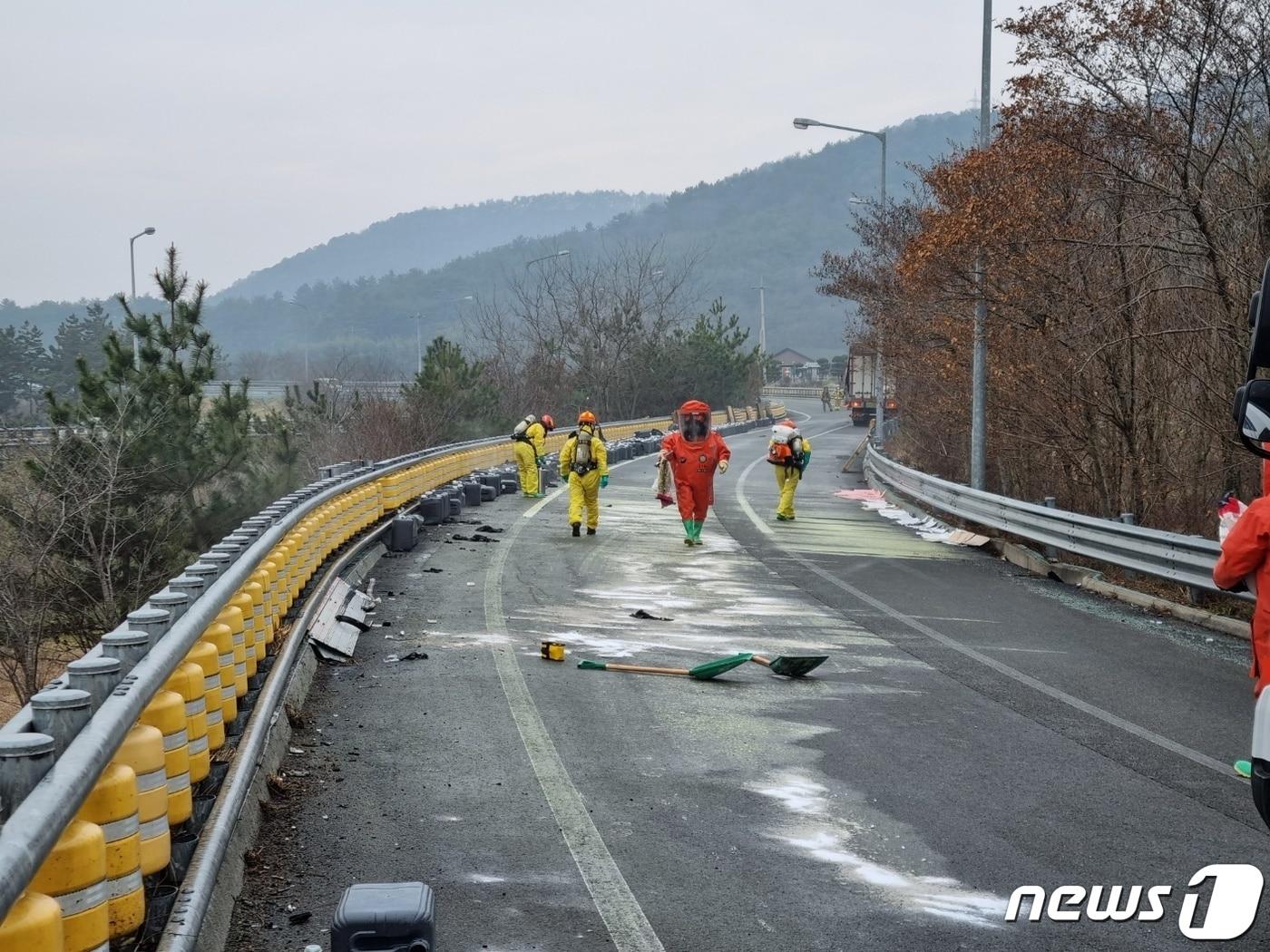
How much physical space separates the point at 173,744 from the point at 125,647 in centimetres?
48

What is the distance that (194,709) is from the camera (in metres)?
5.85

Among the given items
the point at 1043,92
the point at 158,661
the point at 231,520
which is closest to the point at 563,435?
the point at 231,520

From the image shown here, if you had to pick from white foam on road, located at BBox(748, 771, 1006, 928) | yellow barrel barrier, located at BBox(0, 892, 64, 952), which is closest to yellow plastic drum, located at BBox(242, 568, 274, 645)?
white foam on road, located at BBox(748, 771, 1006, 928)

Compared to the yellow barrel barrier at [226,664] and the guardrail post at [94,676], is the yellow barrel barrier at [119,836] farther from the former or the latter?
the yellow barrel barrier at [226,664]

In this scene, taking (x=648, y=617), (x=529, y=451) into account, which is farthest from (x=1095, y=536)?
(x=529, y=451)

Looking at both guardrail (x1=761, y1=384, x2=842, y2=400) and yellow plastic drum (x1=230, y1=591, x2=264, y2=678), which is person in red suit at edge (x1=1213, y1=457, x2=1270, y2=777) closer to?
yellow plastic drum (x1=230, y1=591, x2=264, y2=678)

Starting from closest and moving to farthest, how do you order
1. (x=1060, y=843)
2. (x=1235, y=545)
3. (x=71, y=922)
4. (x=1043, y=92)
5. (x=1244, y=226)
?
(x=71, y=922) < (x=1235, y=545) < (x=1060, y=843) < (x=1244, y=226) < (x=1043, y=92)

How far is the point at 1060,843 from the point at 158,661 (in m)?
3.77

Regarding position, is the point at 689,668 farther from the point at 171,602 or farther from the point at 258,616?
the point at 171,602

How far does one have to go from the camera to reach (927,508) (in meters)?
25.2

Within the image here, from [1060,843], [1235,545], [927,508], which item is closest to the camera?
[1235,545]

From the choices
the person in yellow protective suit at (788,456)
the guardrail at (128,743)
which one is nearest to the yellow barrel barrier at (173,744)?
the guardrail at (128,743)

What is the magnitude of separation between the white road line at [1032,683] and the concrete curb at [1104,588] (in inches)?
67.8

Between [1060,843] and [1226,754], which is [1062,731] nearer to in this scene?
[1226,754]
